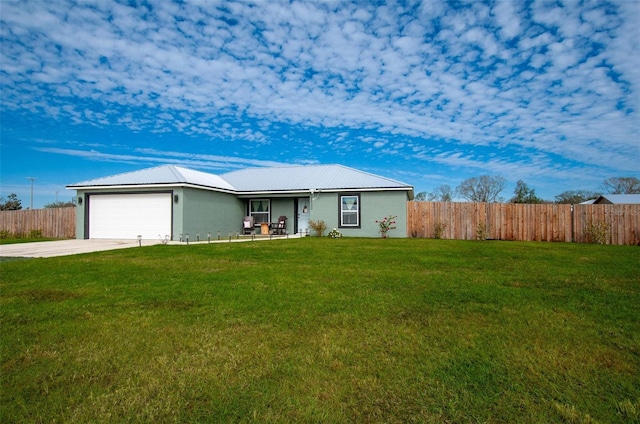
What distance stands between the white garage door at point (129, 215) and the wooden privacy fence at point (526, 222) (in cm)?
1199

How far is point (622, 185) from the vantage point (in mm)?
41188

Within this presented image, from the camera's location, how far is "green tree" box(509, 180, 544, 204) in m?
33.6

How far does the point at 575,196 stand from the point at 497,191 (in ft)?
50.4

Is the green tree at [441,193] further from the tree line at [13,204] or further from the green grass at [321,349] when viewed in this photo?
the tree line at [13,204]

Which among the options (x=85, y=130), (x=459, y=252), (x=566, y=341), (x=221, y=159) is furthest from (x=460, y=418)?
(x=221, y=159)

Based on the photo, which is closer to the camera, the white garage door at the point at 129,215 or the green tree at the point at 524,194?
the white garage door at the point at 129,215

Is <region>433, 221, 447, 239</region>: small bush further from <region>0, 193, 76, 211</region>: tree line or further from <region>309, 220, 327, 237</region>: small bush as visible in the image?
<region>0, 193, 76, 211</region>: tree line

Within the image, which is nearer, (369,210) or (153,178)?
(153,178)

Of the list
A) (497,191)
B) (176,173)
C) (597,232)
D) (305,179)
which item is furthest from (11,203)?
(497,191)

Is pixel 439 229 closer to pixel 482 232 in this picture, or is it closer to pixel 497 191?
pixel 482 232

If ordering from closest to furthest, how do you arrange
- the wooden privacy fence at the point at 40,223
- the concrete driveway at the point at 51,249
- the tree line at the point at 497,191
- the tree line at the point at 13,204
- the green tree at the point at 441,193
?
1. the concrete driveway at the point at 51,249
2. the wooden privacy fence at the point at 40,223
3. the tree line at the point at 497,191
4. the tree line at the point at 13,204
5. the green tree at the point at 441,193

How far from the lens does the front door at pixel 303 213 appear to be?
19.3m

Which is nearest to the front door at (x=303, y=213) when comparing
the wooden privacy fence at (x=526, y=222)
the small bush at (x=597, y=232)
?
the wooden privacy fence at (x=526, y=222)

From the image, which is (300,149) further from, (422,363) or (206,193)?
(422,363)
